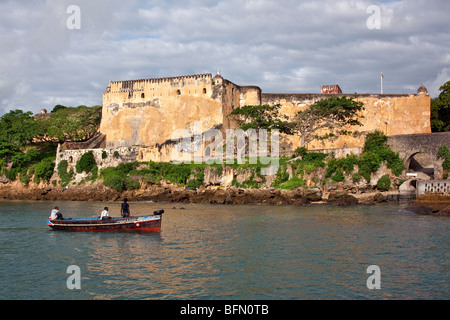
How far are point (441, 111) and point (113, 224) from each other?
2932 centimetres

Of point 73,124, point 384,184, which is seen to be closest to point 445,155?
point 384,184

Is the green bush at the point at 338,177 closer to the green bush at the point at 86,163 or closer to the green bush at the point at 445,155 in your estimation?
the green bush at the point at 445,155

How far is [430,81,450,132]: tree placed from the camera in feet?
112

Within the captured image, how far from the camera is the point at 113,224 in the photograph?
17.0 meters

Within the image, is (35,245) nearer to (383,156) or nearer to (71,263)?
(71,263)

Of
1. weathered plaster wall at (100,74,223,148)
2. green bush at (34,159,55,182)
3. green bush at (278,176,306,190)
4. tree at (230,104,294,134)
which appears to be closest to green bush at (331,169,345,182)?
green bush at (278,176,306,190)

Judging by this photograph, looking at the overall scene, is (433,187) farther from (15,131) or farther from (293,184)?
(15,131)

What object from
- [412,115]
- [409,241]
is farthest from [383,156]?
[409,241]

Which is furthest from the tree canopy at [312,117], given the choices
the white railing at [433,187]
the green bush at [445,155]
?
the white railing at [433,187]

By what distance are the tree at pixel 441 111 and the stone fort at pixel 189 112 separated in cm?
132

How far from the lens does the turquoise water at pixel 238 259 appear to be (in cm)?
971

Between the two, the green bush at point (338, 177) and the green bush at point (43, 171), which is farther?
the green bush at point (43, 171)
